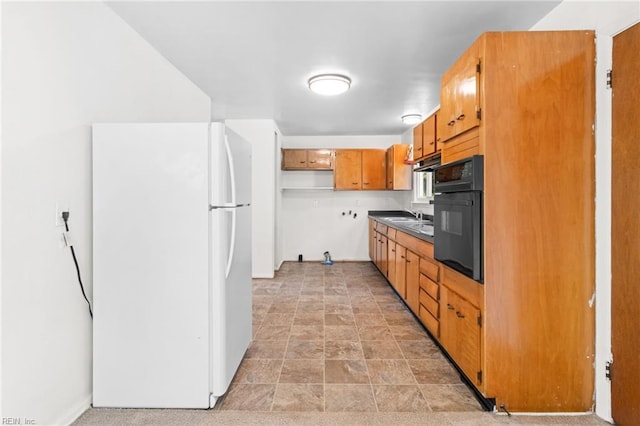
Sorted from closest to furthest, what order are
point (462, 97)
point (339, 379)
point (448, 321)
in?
point (462, 97), point (339, 379), point (448, 321)

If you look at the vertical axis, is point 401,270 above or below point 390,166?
below

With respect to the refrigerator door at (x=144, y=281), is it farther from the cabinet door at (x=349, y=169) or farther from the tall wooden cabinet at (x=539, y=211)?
the cabinet door at (x=349, y=169)

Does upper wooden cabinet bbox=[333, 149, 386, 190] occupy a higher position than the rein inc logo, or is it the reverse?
upper wooden cabinet bbox=[333, 149, 386, 190]

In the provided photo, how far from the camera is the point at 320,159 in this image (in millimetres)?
5988

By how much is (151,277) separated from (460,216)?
190 centimetres

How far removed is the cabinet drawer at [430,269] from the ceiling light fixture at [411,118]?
8.75 feet

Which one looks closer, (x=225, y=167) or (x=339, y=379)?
(x=225, y=167)

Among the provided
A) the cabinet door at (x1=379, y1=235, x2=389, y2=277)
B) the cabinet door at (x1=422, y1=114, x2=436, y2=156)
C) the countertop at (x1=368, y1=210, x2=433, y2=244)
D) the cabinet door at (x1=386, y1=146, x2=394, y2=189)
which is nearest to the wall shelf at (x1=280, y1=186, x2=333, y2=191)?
→ the countertop at (x1=368, y1=210, x2=433, y2=244)


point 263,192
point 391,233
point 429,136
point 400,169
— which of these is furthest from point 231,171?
point 400,169

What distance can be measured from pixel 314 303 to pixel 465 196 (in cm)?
246

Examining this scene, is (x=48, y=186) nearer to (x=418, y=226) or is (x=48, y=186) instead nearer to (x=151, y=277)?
(x=151, y=277)

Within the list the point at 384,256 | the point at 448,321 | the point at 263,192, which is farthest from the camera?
the point at 263,192

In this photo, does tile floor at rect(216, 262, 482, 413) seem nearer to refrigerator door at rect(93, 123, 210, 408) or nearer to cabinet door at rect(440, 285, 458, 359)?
cabinet door at rect(440, 285, 458, 359)

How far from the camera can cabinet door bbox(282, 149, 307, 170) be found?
598cm
